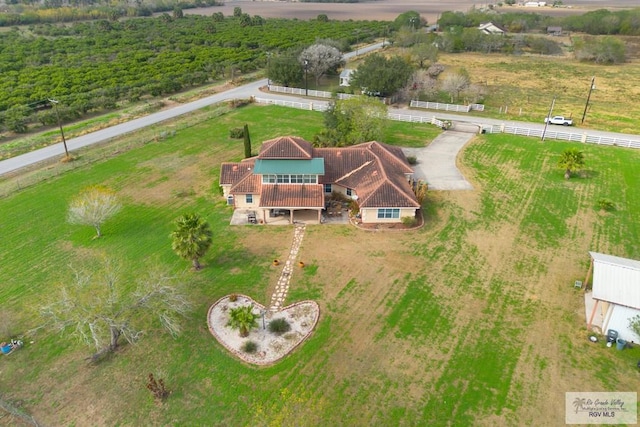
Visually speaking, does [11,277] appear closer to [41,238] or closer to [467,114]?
[41,238]

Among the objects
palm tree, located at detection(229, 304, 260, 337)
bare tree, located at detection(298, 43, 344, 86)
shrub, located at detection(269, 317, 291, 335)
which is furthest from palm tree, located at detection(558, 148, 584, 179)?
bare tree, located at detection(298, 43, 344, 86)

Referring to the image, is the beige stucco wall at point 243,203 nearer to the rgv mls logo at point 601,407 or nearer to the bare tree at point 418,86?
the rgv mls logo at point 601,407

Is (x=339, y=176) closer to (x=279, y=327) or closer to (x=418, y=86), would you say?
(x=279, y=327)

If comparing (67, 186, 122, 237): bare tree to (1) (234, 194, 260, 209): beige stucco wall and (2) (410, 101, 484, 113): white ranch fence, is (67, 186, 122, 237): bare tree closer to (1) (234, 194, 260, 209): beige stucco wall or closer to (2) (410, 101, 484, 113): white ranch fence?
(1) (234, 194, 260, 209): beige stucco wall

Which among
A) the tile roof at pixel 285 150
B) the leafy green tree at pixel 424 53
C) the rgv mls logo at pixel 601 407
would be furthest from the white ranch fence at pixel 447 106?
the rgv mls logo at pixel 601 407

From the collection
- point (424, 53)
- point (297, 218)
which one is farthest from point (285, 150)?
point (424, 53)
